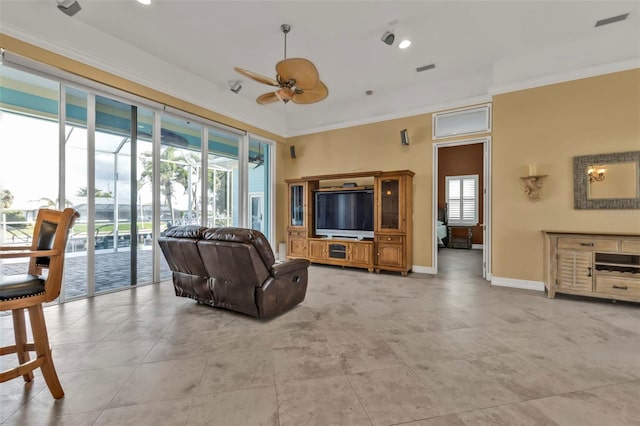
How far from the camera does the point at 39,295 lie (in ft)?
5.13

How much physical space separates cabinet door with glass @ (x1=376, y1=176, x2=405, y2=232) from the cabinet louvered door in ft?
7.27

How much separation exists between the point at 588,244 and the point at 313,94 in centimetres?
399

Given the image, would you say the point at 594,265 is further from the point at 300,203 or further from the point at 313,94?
the point at 300,203

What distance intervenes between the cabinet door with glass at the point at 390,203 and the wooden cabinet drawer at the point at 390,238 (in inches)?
4.5

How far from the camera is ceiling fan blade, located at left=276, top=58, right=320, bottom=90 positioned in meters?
2.79

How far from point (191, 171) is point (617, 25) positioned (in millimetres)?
6585

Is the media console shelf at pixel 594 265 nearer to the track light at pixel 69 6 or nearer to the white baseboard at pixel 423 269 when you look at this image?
the white baseboard at pixel 423 269

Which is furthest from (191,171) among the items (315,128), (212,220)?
(315,128)

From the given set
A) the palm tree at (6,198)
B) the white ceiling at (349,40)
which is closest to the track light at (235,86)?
the white ceiling at (349,40)

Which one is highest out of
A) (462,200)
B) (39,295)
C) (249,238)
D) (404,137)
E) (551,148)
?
(404,137)

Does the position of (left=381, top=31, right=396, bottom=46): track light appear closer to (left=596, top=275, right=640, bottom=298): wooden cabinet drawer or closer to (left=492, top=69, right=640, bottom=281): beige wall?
(left=492, top=69, right=640, bottom=281): beige wall

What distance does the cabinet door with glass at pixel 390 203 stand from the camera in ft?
15.9

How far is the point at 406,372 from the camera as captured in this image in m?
1.89

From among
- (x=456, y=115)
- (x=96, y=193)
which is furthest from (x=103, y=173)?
(x=456, y=115)
